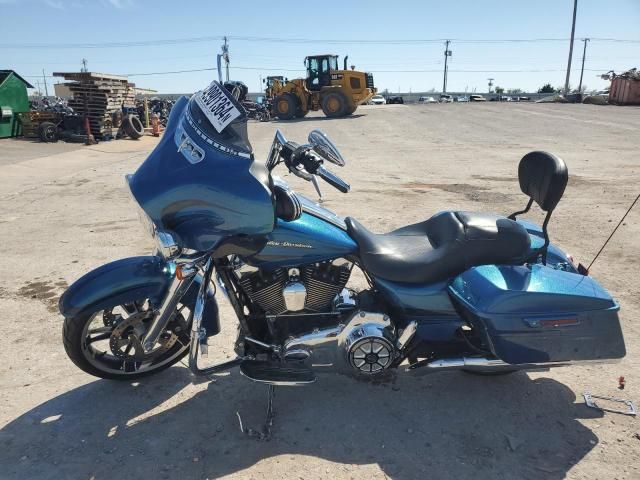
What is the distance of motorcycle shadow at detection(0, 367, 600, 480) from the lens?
2.42 meters

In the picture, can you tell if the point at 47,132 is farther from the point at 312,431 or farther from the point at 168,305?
the point at 312,431

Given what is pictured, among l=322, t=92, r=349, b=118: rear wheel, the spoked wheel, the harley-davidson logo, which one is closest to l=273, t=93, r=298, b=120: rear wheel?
l=322, t=92, r=349, b=118: rear wheel

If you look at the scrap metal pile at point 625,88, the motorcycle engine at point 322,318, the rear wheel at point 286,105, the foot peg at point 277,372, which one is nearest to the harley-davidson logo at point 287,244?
the motorcycle engine at point 322,318

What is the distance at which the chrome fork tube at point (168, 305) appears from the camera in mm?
2520

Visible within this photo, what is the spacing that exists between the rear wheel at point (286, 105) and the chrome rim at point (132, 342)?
2378 cm

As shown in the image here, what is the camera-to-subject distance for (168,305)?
8.61ft

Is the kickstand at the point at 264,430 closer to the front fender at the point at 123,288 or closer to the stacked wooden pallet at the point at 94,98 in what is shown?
the front fender at the point at 123,288

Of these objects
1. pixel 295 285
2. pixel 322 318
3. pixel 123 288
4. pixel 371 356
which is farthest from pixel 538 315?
pixel 123 288

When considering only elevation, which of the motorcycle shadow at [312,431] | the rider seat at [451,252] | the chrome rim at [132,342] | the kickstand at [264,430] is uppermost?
the rider seat at [451,252]

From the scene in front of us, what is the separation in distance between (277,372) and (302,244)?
727mm

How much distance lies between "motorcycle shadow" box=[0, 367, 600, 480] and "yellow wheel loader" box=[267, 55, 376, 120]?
76.5ft

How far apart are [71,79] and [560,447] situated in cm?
1966

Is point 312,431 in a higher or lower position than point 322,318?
lower

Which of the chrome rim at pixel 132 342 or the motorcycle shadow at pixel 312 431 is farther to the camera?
the chrome rim at pixel 132 342
